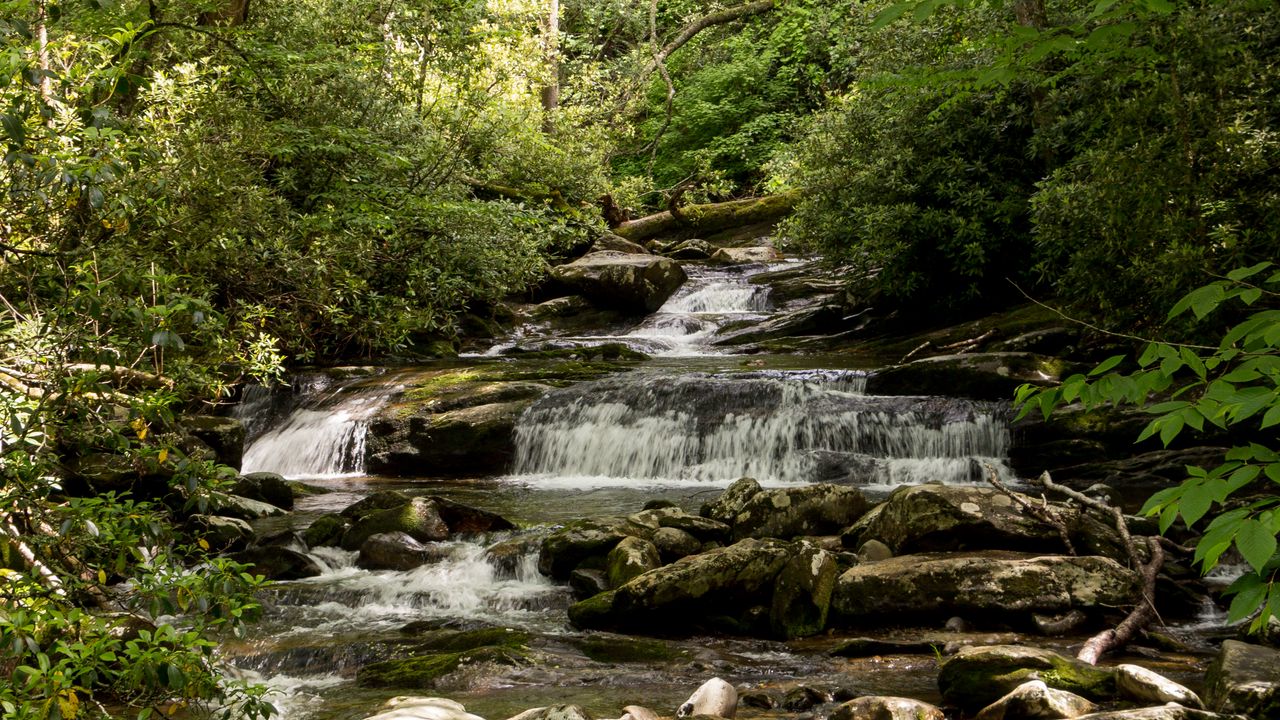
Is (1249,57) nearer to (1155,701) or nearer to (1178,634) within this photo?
(1178,634)

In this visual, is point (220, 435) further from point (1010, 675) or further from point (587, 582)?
point (1010, 675)

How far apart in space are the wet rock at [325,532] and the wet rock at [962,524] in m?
5.37

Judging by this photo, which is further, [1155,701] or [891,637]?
[891,637]

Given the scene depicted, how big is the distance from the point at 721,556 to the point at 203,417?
8.58 metres

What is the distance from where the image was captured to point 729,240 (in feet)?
92.4

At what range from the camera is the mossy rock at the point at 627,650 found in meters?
6.75

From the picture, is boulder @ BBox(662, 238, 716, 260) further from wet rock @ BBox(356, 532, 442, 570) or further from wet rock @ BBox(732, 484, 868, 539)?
wet rock @ BBox(356, 532, 442, 570)

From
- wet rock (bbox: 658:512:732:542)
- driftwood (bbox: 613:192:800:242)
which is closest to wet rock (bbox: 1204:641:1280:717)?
wet rock (bbox: 658:512:732:542)

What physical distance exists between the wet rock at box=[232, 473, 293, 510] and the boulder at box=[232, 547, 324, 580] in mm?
2484

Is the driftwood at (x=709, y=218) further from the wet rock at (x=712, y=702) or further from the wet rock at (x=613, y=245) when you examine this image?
the wet rock at (x=712, y=702)

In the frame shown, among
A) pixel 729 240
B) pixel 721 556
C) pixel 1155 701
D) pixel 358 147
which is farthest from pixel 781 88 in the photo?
pixel 1155 701

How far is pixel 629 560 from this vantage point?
8.06 meters

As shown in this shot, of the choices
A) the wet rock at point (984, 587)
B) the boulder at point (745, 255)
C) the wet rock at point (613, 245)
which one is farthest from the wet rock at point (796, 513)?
the boulder at point (745, 255)

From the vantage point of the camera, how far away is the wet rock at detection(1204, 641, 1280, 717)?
15.3 feet
